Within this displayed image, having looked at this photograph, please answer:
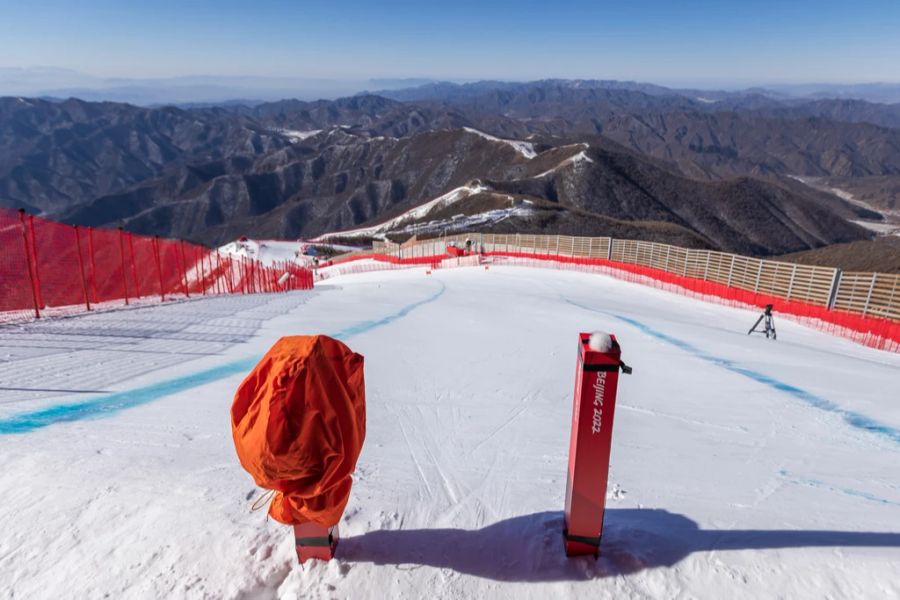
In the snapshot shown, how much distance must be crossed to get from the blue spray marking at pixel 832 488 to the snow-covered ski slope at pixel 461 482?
0.02 meters

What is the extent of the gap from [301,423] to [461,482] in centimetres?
198

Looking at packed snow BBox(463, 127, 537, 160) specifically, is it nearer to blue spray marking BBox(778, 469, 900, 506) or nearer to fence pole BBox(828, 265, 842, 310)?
fence pole BBox(828, 265, 842, 310)

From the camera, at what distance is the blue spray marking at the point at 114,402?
4.46 meters

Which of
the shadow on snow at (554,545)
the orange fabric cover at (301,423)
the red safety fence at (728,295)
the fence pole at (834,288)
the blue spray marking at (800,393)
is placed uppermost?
the orange fabric cover at (301,423)

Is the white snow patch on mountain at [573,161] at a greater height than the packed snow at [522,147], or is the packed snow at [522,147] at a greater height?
the packed snow at [522,147]

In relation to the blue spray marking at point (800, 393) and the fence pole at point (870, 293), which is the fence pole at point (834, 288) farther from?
the blue spray marking at point (800, 393)

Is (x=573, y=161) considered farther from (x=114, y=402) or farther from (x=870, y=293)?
(x=114, y=402)

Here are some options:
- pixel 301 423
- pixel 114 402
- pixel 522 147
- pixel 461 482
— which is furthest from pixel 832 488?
pixel 522 147

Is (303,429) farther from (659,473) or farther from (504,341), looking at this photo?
(504,341)

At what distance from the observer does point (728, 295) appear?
19672mm

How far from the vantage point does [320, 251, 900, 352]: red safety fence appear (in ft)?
46.7

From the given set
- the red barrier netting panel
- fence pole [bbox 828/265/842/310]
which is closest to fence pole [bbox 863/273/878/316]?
fence pole [bbox 828/265/842/310]

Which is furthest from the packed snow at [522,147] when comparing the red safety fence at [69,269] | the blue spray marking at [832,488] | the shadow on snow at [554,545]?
the shadow on snow at [554,545]

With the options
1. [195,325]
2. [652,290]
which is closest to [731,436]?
[195,325]
